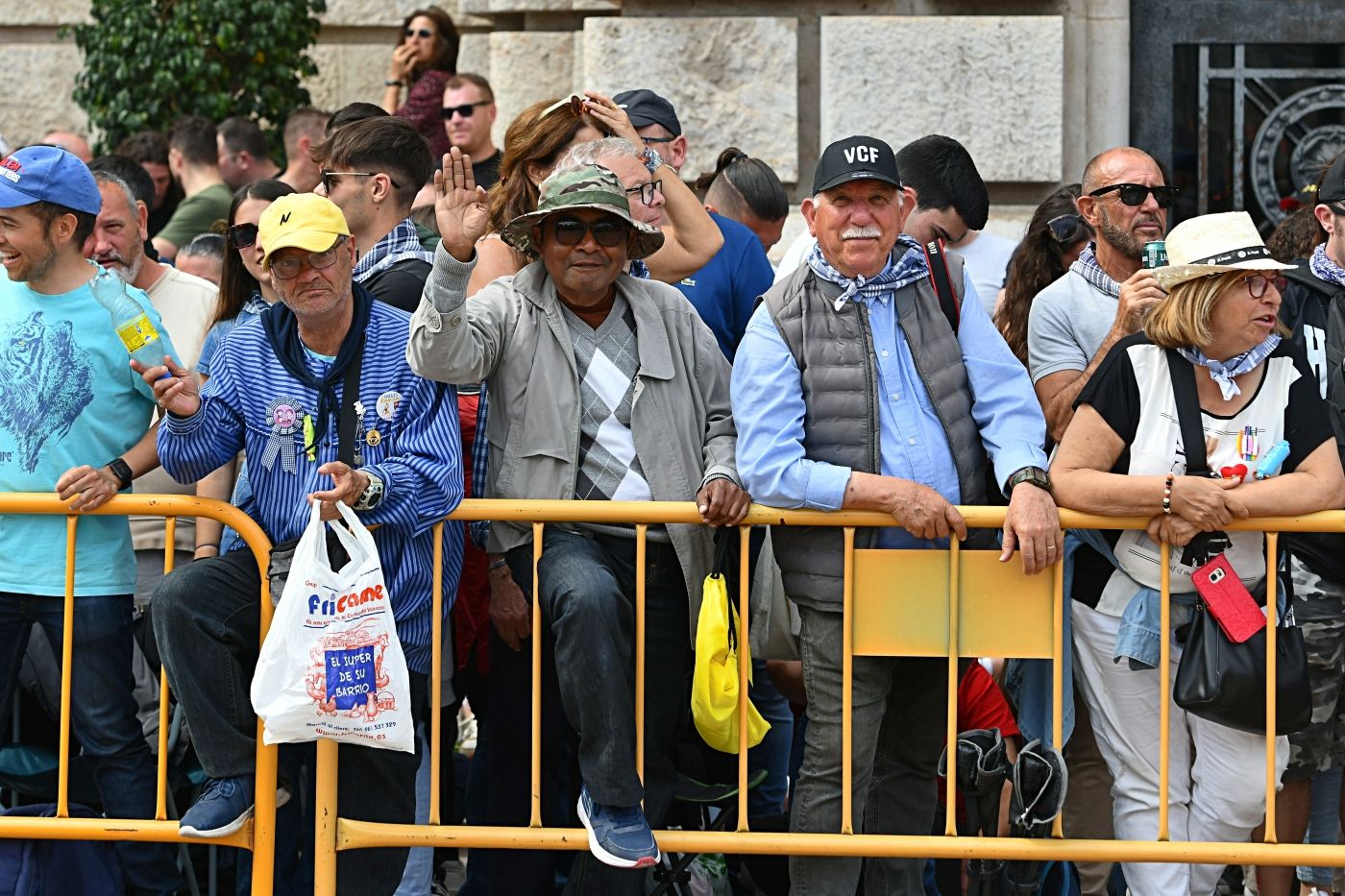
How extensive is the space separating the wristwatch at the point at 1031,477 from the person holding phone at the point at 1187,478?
6 centimetres

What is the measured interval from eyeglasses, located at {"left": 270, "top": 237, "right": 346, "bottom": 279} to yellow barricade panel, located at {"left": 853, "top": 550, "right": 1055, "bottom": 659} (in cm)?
147

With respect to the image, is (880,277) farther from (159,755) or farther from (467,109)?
(467,109)

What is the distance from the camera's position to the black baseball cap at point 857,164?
475cm

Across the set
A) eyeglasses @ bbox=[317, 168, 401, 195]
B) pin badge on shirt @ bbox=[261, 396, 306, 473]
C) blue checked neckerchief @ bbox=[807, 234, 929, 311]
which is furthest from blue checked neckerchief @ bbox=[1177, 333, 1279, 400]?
eyeglasses @ bbox=[317, 168, 401, 195]

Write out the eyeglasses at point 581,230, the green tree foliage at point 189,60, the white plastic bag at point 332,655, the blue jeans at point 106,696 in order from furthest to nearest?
the green tree foliage at point 189,60, the blue jeans at point 106,696, the eyeglasses at point 581,230, the white plastic bag at point 332,655

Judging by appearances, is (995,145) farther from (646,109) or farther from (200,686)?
(200,686)

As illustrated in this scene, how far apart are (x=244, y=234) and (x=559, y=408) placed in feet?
4.51

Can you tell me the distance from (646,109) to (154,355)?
191cm

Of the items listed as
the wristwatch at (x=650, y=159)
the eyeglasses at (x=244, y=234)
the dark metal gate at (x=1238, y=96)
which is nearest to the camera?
the wristwatch at (x=650, y=159)

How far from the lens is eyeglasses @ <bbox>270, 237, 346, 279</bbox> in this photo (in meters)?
4.64

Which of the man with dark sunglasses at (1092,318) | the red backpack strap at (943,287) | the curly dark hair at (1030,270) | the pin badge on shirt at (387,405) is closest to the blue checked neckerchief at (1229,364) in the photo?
the man with dark sunglasses at (1092,318)

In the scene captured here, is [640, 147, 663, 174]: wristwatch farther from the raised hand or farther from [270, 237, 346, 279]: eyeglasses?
[270, 237, 346, 279]: eyeglasses

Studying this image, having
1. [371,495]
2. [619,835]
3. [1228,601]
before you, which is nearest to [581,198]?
[371,495]

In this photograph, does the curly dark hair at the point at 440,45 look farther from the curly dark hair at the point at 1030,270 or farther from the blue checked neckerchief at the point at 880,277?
the blue checked neckerchief at the point at 880,277
